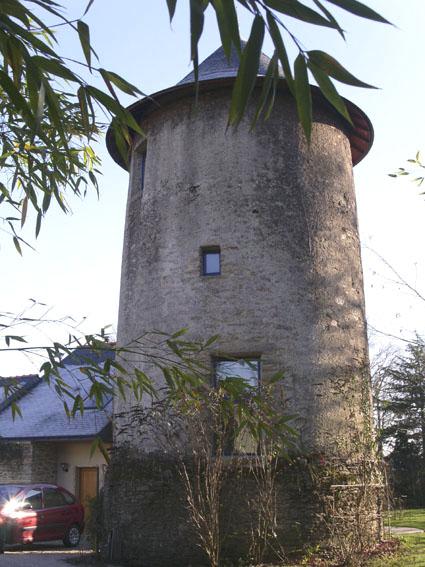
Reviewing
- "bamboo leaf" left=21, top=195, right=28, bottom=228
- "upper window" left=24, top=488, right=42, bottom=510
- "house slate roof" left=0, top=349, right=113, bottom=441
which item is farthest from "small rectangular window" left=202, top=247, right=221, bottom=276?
"upper window" left=24, top=488, right=42, bottom=510

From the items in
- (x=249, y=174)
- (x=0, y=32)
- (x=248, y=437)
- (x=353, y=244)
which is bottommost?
(x=248, y=437)

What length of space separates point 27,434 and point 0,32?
16.6m

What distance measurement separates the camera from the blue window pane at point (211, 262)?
1210 centimetres

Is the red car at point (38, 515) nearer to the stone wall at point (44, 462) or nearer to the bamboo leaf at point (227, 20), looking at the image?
the stone wall at point (44, 462)

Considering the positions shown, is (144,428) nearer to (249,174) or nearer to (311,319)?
(311,319)

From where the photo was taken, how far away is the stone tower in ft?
36.1

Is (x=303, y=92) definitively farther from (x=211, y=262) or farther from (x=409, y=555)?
(x=409, y=555)

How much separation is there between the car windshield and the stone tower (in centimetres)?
346

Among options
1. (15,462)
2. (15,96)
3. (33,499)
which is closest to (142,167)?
(33,499)

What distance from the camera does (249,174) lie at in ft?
40.2

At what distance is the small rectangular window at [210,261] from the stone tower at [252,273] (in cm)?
3

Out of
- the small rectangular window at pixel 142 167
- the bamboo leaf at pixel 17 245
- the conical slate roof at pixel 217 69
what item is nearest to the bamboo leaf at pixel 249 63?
the bamboo leaf at pixel 17 245

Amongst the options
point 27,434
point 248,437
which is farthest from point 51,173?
point 27,434

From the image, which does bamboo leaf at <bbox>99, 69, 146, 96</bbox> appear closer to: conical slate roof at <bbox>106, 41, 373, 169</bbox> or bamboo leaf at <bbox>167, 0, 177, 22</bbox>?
bamboo leaf at <bbox>167, 0, 177, 22</bbox>
